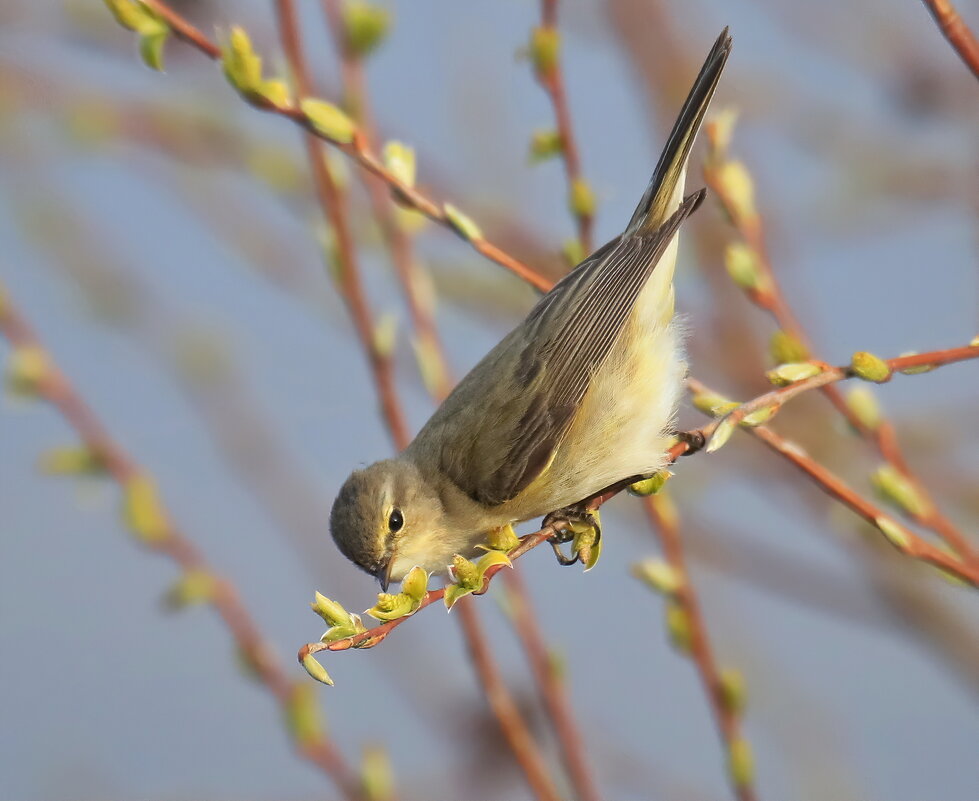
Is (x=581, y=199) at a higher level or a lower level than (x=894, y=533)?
higher

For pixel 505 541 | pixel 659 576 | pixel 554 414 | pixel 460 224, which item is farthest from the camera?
pixel 554 414

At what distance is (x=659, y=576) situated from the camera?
189cm

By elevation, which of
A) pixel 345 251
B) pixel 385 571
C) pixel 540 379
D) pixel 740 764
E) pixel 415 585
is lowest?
pixel 740 764

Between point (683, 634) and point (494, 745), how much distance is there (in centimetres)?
111

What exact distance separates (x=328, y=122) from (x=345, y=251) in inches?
12.8

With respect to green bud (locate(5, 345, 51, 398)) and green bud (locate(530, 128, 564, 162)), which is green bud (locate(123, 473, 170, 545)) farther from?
green bud (locate(530, 128, 564, 162))

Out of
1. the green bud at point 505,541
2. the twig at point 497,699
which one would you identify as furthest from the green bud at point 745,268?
the twig at point 497,699

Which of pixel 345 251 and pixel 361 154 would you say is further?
pixel 345 251

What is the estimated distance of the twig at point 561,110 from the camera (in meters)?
1.80

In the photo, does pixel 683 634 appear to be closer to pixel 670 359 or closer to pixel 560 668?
pixel 560 668

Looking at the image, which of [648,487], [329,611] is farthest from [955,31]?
[329,611]

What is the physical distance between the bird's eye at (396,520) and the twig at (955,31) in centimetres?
160

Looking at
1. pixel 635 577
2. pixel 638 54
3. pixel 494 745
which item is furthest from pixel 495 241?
pixel 494 745

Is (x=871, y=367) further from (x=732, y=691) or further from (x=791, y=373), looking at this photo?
(x=732, y=691)
